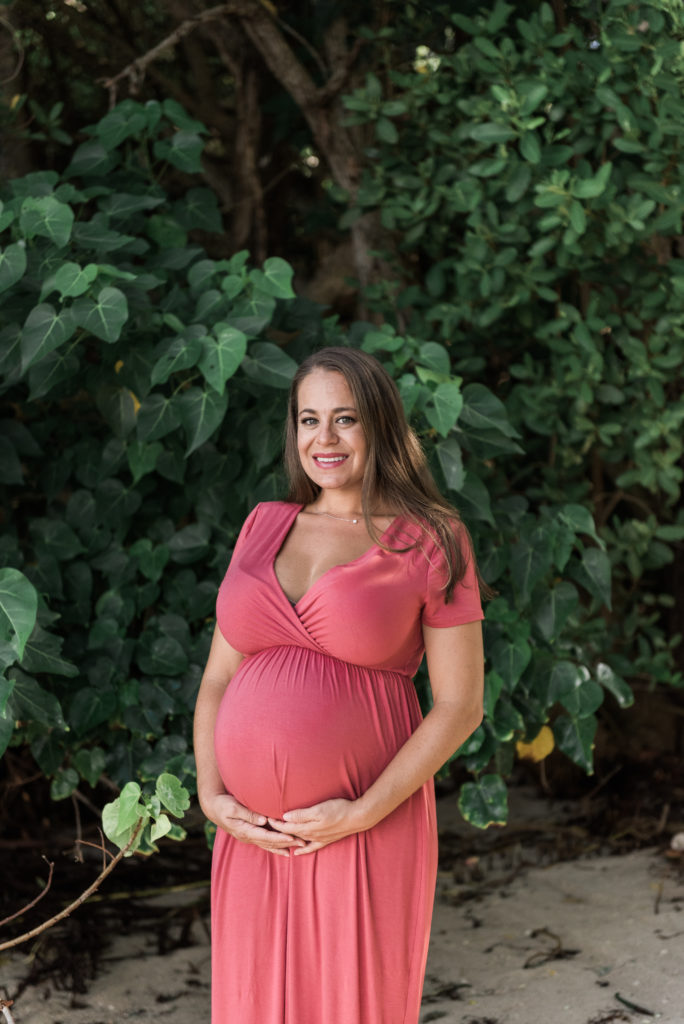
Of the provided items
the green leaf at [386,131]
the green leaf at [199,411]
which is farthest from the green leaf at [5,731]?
the green leaf at [386,131]

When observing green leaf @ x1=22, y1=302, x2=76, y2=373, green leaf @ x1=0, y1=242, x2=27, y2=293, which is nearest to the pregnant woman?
green leaf @ x1=22, y1=302, x2=76, y2=373

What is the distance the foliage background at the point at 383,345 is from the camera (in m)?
2.38

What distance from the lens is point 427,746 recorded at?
1703 mm

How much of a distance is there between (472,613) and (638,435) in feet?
5.25

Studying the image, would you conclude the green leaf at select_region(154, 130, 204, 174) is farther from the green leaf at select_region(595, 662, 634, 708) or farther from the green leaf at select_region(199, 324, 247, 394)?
the green leaf at select_region(595, 662, 634, 708)

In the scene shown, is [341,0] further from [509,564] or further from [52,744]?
[52,744]

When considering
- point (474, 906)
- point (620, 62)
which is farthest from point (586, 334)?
point (474, 906)

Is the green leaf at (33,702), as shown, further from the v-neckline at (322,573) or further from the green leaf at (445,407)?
the green leaf at (445,407)

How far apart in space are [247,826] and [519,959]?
4.72ft

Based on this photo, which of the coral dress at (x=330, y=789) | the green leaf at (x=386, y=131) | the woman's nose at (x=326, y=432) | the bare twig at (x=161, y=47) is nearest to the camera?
the coral dress at (x=330, y=789)

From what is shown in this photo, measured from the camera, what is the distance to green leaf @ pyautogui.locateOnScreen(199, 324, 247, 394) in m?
2.24

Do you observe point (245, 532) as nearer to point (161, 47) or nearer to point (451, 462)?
point (451, 462)

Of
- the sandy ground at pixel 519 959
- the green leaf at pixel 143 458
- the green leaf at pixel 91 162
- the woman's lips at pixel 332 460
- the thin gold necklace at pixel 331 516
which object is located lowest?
the sandy ground at pixel 519 959

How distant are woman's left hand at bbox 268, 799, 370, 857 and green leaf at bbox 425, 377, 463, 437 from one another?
3.02 ft
